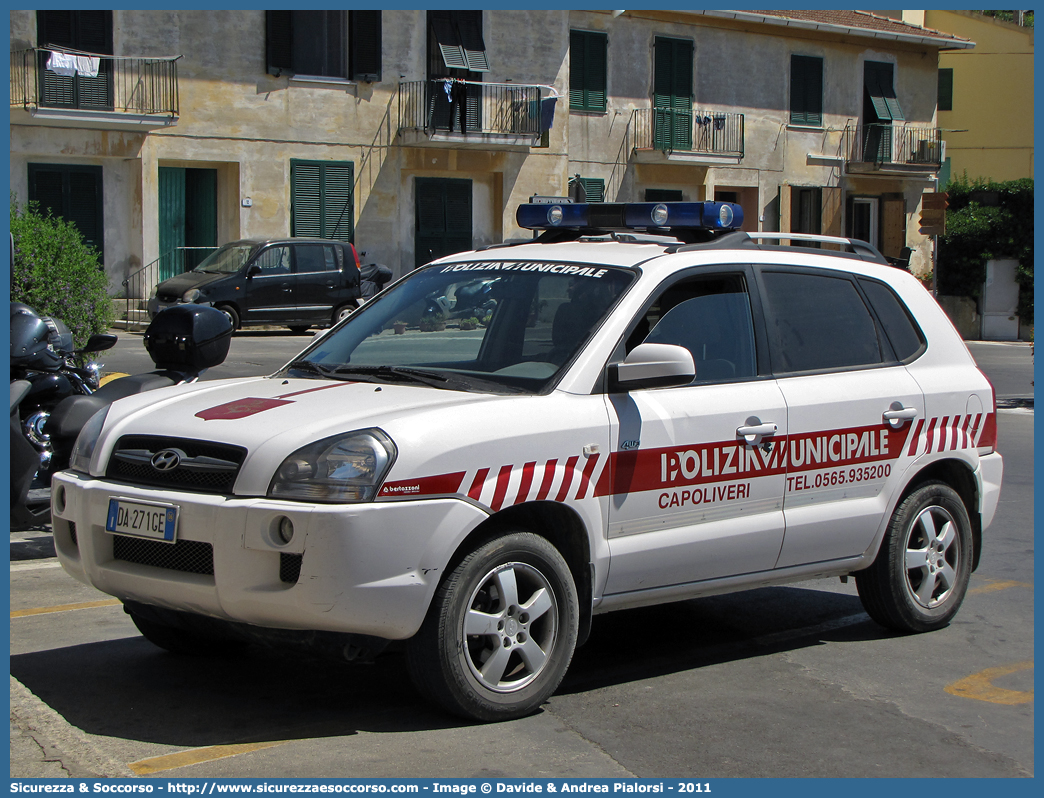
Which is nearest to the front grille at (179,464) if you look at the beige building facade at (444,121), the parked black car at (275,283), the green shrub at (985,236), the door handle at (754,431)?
the door handle at (754,431)

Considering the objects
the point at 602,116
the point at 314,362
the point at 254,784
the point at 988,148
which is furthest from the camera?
the point at 988,148

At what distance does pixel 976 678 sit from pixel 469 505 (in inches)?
95.8

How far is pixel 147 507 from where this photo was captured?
15.0ft

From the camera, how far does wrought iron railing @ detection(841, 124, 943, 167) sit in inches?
1531

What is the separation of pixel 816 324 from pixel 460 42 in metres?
26.6

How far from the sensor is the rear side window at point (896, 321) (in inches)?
244

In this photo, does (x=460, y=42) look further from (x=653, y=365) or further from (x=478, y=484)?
(x=478, y=484)

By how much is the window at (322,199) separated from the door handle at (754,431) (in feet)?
82.5

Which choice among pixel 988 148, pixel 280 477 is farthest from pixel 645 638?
pixel 988 148

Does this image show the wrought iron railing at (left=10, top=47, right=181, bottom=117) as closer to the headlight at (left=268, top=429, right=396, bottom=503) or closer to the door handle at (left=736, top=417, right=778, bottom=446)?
the door handle at (left=736, top=417, right=778, bottom=446)

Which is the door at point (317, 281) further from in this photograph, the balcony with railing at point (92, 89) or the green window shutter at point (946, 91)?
the green window shutter at point (946, 91)

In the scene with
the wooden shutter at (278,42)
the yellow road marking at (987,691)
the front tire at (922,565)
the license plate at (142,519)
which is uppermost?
the wooden shutter at (278,42)

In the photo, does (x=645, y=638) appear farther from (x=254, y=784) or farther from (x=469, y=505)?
(x=254, y=784)

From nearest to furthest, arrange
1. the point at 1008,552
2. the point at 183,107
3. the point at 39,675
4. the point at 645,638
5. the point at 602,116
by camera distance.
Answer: the point at 39,675 → the point at 645,638 → the point at 1008,552 → the point at 183,107 → the point at 602,116
